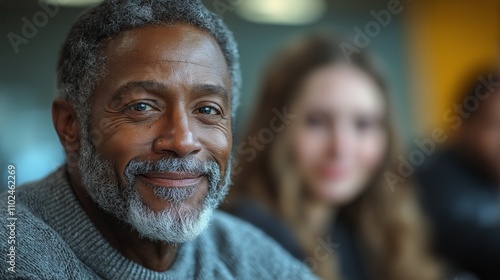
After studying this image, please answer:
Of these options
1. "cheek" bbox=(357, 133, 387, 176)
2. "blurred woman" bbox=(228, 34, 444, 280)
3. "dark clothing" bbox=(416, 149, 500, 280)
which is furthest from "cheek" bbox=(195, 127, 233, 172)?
"dark clothing" bbox=(416, 149, 500, 280)

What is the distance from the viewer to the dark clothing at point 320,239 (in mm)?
2100

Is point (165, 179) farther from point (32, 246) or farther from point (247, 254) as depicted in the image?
point (247, 254)

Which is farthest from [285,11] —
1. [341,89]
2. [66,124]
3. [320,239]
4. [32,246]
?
[32,246]

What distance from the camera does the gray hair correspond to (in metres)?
1.35

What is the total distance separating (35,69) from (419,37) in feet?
7.90

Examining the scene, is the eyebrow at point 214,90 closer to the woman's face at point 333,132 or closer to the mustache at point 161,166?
the mustache at point 161,166

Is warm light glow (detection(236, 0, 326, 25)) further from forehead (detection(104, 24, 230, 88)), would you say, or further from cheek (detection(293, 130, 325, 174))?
forehead (detection(104, 24, 230, 88))

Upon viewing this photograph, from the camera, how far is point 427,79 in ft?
15.6

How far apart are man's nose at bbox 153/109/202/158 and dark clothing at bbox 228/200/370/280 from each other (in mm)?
837

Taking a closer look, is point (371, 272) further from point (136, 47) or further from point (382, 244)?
point (136, 47)

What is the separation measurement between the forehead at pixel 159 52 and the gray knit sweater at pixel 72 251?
11.1 inches

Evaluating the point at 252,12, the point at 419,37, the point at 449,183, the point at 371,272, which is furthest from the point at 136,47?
the point at 419,37

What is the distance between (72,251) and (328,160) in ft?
3.91

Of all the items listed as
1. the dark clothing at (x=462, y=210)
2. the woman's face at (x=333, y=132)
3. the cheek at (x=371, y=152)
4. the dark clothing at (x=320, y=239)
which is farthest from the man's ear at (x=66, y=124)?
the dark clothing at (x=462, y=210)
